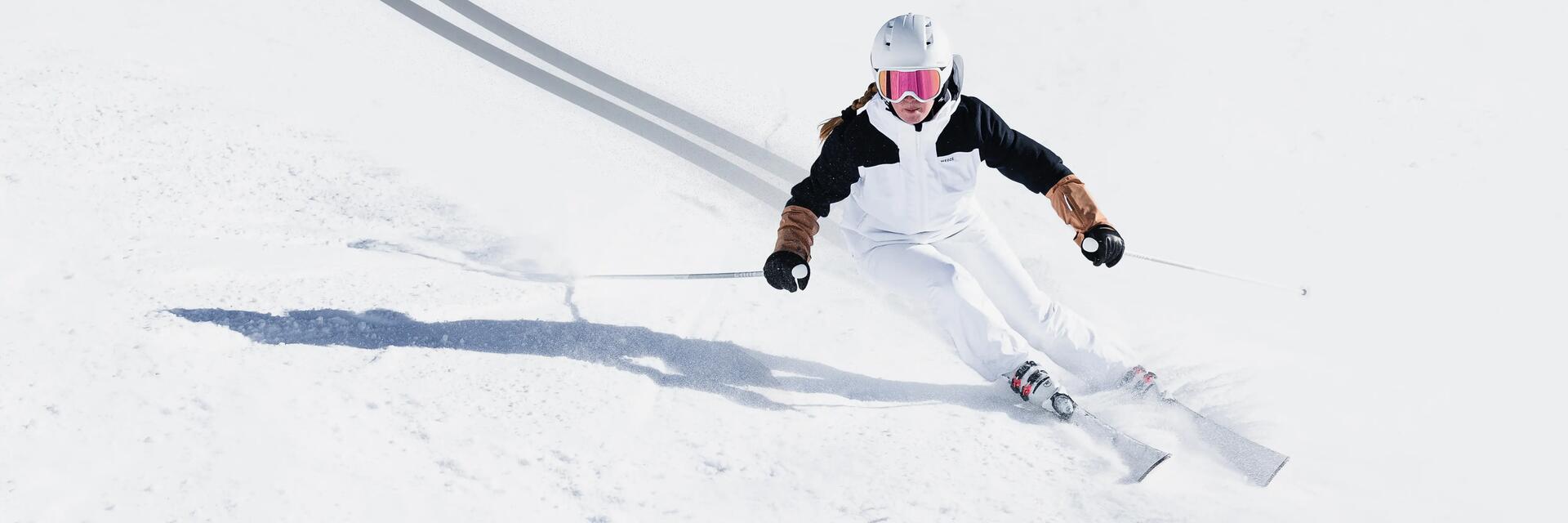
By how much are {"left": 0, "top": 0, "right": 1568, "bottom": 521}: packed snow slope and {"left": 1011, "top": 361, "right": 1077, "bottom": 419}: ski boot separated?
9 cm

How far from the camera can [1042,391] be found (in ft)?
13.2

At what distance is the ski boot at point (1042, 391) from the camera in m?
3.98

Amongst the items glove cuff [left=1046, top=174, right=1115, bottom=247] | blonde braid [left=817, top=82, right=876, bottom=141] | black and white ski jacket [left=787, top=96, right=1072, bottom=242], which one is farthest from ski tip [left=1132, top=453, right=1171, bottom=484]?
blonde braid [left=817, top=82, right=876, bottom=141]

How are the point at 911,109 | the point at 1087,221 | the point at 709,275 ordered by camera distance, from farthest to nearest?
1. the point at 709,275
2. the point at 1087,221
3. the point at 911,109

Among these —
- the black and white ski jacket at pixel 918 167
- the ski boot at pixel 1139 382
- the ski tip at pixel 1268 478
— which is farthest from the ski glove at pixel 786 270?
the ski tip at pixel 1268 478

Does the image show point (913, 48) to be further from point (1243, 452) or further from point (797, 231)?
point (1243, 452)

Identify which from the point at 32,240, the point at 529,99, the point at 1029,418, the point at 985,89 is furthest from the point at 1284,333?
the point at 32,240

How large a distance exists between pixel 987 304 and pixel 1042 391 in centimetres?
40

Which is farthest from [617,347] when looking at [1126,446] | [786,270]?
[1126,446]

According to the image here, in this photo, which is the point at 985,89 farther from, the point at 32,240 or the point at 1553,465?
the point at 32,240

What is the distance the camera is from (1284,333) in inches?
195

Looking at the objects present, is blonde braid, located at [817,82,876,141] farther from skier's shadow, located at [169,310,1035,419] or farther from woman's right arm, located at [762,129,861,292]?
skier's shadow, located at [169,310,1035,419]

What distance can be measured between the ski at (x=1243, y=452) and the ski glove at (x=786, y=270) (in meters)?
1.61

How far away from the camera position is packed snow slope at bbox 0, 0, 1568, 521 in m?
3.53
